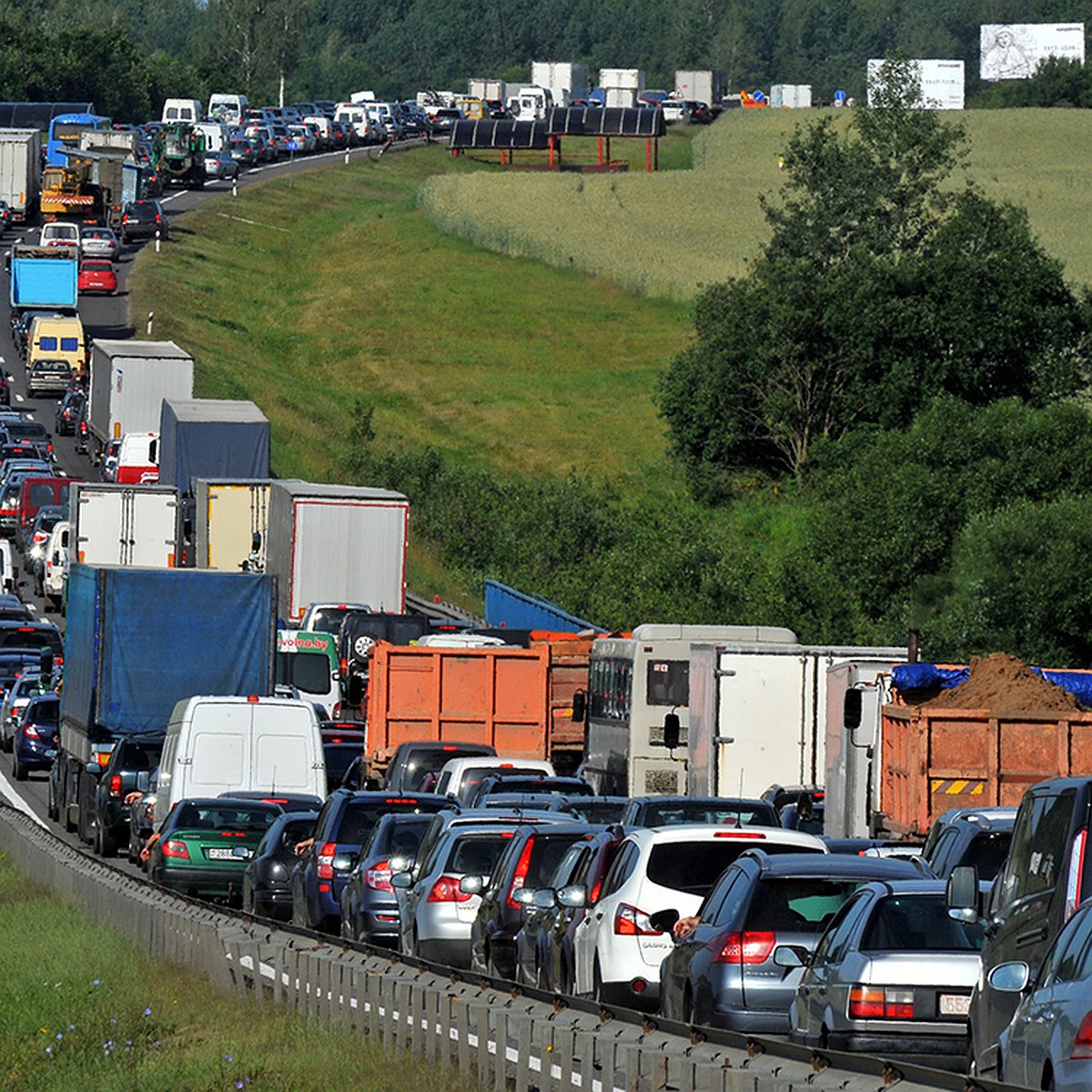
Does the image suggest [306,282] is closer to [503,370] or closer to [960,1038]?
[503,370]

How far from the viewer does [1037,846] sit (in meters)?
10.7

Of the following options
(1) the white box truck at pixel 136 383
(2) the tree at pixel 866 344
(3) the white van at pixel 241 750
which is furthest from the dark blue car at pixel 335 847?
(2) the tree at pixel 866 344

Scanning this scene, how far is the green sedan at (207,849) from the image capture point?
83.0ft

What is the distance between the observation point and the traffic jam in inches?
475

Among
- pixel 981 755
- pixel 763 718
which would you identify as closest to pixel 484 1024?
pixel 981 755

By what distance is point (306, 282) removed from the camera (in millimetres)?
111562

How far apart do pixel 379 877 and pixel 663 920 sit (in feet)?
19.4

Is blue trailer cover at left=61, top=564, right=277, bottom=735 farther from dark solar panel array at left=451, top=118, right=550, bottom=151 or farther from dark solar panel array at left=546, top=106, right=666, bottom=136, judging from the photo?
dark solar panel array at left=451, top=118, right=550, bottom=151

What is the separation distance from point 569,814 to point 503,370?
75.2m

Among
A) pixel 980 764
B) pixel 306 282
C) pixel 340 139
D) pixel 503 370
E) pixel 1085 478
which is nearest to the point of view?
pixel 980 764

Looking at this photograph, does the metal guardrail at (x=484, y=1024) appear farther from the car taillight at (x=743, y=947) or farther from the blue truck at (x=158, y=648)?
the blue truck at (x=158, y=648)

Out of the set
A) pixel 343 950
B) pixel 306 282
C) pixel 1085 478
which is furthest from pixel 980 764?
pixel 306 282

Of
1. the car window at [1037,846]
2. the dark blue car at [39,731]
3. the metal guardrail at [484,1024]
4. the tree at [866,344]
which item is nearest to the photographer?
the metal guardrail at [484,1024]

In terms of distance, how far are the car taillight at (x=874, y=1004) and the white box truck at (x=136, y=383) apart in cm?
5582
